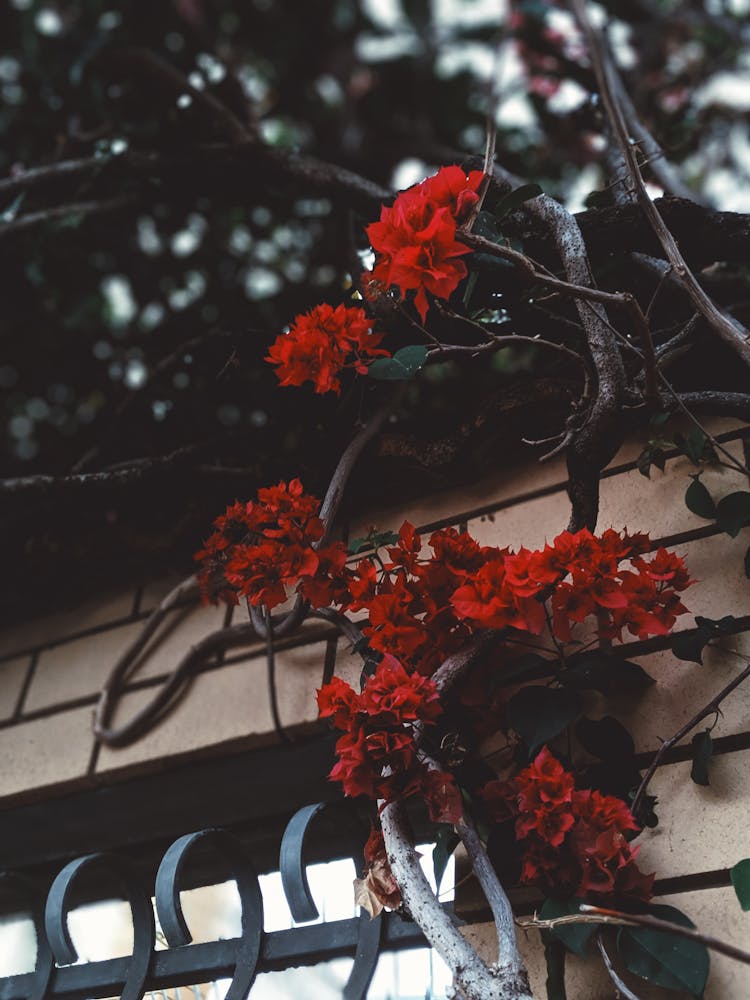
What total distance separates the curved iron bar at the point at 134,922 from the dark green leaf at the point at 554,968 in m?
0.73

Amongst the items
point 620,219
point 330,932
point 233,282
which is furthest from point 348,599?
point 233,282

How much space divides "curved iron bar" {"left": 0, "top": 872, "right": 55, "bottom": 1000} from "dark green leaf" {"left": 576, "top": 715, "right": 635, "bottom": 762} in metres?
1.05

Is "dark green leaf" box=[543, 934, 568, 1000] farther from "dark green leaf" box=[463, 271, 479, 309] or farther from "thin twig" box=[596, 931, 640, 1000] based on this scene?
"dark green leaf" box=[463, 271, 479, 309]

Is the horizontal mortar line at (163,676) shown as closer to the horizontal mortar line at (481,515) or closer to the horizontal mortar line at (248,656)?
the horizontal mortar line at (248,656)

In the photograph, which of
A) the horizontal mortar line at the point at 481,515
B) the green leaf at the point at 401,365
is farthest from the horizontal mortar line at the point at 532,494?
the green leaf at the point at 401,365

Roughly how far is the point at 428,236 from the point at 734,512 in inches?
25.5

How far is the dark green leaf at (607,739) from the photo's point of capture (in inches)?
53.2

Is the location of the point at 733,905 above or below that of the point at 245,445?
below

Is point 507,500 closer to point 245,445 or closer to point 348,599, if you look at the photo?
point 348,599

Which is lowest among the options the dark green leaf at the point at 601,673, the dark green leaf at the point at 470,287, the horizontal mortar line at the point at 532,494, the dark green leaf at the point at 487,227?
the dark green leaf at the point at 601,673

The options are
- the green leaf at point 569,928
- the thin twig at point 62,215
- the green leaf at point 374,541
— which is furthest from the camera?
the thin twig at point 62,215

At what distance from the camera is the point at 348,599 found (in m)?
1.49

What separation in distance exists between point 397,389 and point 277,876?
98cm

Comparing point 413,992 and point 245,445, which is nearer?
point 413,992
